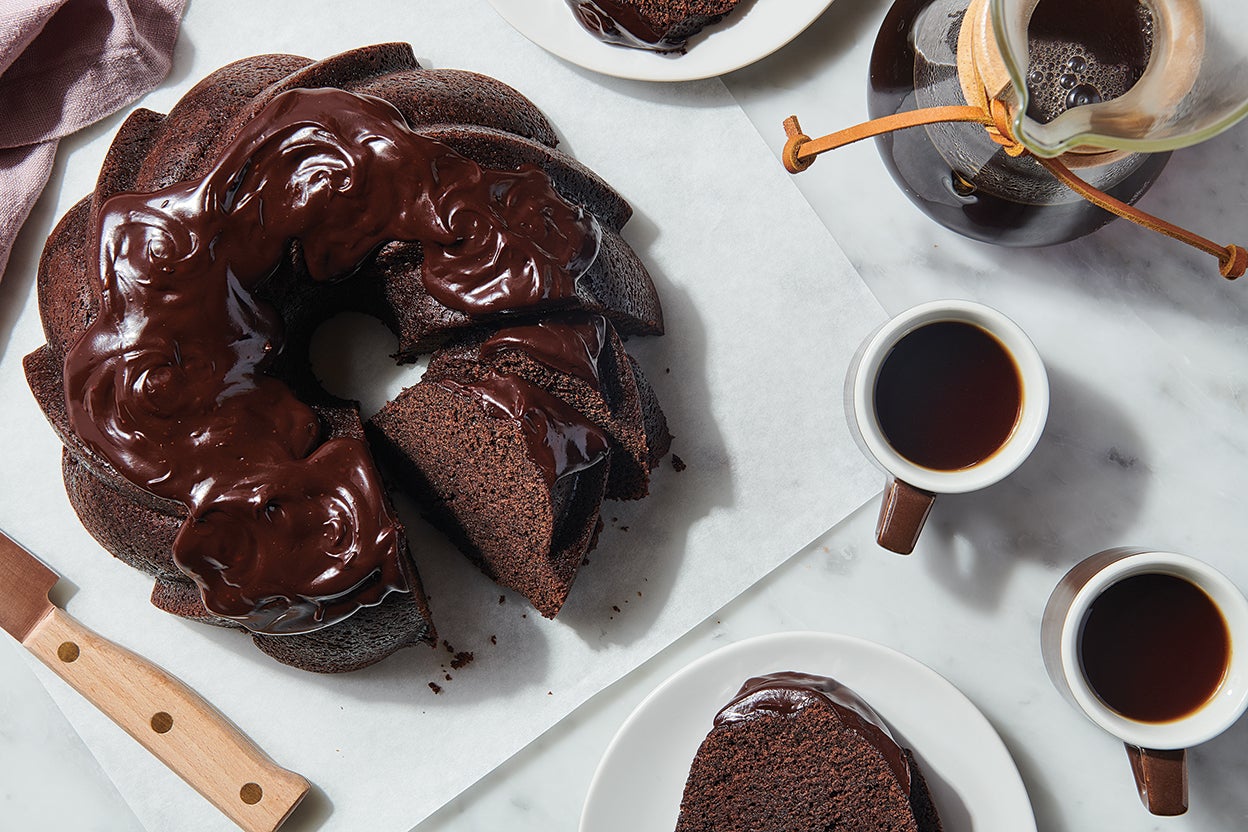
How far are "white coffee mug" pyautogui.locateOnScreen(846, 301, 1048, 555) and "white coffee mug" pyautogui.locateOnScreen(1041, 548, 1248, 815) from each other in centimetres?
33

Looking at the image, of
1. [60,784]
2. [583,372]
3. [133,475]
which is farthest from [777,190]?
[60,784]

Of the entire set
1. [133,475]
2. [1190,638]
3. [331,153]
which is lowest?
[1190,638]

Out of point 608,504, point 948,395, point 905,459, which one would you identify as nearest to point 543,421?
point 608,504

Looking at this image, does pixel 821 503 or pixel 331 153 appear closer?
pixel 331 153

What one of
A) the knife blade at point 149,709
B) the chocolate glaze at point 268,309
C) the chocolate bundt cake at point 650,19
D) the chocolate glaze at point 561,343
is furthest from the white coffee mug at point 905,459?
the knife blade at point 149,709

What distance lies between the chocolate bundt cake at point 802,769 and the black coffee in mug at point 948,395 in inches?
22.1

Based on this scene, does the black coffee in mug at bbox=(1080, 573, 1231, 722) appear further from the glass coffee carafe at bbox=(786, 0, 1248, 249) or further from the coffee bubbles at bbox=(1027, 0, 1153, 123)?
the coffee bubbles at bbox=(1027, 0, 1153, 123)

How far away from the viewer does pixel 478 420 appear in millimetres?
2086

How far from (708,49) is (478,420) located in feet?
3.41

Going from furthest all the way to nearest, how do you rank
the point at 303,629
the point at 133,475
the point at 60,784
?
the point at 60,784
the point at 303,629
the point at 133,475

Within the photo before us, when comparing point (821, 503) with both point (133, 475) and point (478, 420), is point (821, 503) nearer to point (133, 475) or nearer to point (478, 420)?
point (478, 420)

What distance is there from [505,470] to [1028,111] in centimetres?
123

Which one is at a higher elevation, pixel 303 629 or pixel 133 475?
pixel 133 475

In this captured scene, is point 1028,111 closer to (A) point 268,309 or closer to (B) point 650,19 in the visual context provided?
(B) point 650,19
